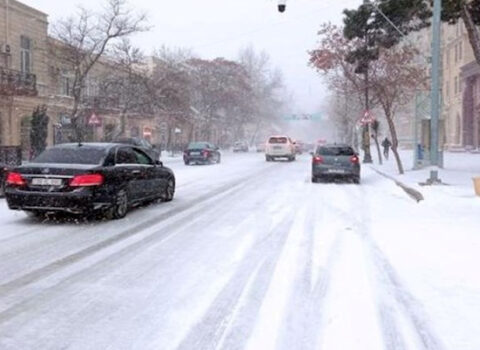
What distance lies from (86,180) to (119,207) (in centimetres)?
112

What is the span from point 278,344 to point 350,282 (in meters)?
2.37

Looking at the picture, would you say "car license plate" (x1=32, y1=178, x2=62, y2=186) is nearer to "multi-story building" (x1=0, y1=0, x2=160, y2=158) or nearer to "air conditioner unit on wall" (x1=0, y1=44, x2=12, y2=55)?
"multi-story building" (x1=0, y1=0, x2=160, y2=158)

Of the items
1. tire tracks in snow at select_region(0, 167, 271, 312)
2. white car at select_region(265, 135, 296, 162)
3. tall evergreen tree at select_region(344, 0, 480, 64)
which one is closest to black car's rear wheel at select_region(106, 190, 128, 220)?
tire tracks in snow at select_region(0, 167, 271, 312)

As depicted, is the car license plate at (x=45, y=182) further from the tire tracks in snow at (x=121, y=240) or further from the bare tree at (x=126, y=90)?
the bare tree at (x=126, y=90)

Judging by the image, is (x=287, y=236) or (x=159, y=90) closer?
(x=287, y=236)

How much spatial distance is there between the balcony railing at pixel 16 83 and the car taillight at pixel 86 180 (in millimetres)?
19910

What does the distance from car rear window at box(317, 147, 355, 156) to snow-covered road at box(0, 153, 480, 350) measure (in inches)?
422

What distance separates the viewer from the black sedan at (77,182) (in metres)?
11.4

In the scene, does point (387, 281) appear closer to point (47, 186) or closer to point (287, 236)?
point (287, 236)

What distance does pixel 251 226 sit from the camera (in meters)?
11.7

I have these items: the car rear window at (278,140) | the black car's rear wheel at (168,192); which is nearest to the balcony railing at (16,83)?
the black car's rear wheel at (168,192)

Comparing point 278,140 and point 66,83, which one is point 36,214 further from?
point 66,83

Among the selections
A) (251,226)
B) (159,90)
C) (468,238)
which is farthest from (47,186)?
(159,90)

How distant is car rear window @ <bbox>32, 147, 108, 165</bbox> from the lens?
1219cm
